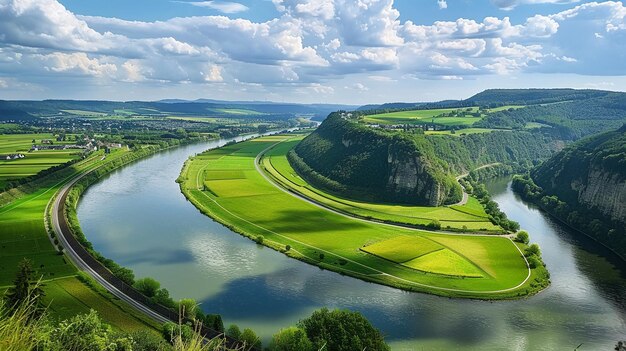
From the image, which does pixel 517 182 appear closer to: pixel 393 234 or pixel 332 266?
pixel 393 234

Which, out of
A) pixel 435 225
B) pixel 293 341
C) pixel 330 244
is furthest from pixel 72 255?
pixel 435 225

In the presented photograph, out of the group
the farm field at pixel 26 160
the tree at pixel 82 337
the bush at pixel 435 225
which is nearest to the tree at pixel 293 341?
the tree at pixel 82 337

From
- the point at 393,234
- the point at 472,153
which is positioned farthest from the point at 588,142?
the point at 393,234

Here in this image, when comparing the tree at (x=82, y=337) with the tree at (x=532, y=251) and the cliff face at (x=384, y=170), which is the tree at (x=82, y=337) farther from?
the cliff face at (x=384, y=170)

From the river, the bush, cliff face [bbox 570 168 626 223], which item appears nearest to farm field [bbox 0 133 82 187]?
the river

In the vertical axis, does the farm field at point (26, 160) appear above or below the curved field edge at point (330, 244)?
above

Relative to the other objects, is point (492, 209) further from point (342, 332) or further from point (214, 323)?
point (214, 323)

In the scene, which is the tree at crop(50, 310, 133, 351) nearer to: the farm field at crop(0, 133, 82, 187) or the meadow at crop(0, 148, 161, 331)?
the meadow at crop(0, 148, 161, 331)
